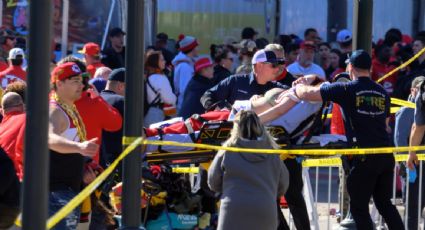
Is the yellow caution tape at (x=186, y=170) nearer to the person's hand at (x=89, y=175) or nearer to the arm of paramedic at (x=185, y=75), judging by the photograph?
the person's hand at (x=89, y=175)

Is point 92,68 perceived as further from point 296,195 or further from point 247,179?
point 247,179

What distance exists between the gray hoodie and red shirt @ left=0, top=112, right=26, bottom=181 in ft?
4.37

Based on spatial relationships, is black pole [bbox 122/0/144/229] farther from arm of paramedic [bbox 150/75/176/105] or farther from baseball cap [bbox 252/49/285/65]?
arm of paramedic [bbox 150/75/176/105]

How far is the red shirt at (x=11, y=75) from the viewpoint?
1243 cm

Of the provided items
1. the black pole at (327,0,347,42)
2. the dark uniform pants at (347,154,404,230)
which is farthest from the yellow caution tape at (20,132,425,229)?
the black pole at (327,0,347,42)

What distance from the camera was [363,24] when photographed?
848cm

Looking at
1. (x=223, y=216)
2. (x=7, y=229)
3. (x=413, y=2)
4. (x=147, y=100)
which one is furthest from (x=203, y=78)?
(x=413, y=2)

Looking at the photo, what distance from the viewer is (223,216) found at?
7.52m

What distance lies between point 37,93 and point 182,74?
387 inches

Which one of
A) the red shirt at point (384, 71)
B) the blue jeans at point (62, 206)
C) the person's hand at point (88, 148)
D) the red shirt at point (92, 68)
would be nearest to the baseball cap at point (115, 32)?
the red shirt at point (92, 68)

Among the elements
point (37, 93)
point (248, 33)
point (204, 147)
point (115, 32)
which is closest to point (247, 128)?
point (204, 147)

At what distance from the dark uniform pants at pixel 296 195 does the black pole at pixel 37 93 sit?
4379mm

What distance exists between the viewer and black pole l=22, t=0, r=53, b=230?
469 centimetres

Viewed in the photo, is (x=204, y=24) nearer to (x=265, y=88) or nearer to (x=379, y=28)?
(x=379, y=28)
